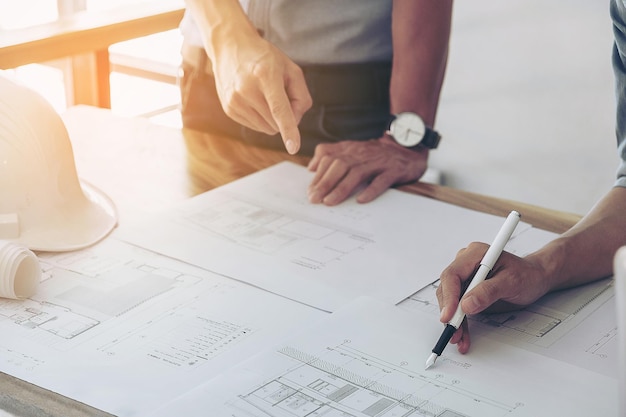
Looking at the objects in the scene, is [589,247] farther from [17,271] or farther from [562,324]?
[17,271]

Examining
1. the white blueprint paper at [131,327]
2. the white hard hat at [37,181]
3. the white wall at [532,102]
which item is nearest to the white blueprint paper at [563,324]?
the white blueprint paper at [131,327]

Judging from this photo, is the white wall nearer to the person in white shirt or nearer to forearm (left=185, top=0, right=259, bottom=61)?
the person in white shirt

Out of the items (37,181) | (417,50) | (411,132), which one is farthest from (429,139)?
(37,181)

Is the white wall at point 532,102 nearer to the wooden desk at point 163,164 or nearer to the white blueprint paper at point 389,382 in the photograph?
the wooden desk at point 163,164

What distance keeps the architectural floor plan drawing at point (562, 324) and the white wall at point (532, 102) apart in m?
1.77

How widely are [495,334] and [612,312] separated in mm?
164

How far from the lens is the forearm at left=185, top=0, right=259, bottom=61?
1.29 meters

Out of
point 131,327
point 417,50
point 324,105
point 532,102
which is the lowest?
point 532,102

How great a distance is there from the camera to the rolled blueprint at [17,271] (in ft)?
3.00

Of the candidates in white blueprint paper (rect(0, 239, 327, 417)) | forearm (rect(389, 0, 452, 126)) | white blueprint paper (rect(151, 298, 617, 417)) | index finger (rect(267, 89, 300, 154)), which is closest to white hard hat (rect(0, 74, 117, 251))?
white blueprint paper (rect(0, 239, 327, 417))

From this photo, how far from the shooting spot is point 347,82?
1527mm

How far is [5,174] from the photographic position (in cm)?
105

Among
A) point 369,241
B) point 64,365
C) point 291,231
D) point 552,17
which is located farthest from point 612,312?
point 552,17

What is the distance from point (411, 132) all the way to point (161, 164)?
446mm
